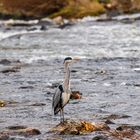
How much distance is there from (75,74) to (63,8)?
A: 32860 mm

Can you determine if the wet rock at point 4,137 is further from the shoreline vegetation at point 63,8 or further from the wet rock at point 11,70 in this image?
the shoreline vegetation at point 63,8

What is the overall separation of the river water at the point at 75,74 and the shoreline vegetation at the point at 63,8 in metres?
11.6

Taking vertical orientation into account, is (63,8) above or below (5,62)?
above

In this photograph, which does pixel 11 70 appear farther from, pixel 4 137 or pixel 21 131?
pixel 4 137

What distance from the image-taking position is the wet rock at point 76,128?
12.3 meters

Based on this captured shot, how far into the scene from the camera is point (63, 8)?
180 feet

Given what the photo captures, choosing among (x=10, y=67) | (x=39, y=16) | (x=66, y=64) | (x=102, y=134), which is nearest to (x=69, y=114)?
(x=66, y=64)

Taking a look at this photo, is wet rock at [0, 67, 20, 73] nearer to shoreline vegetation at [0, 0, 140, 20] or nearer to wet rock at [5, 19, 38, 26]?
wet rock at [5, 19, 38, 26]

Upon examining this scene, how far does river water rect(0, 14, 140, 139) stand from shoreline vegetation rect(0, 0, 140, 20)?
459 inches

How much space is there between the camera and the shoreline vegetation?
177 ft

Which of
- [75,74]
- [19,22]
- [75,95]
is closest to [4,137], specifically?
[75,95]

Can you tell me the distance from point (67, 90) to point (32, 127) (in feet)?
3.66

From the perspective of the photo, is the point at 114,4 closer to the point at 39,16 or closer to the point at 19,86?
the point at 39,16

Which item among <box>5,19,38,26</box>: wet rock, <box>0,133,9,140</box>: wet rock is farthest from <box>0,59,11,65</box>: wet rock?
<box>5,19,38,26</box>: wet rock
